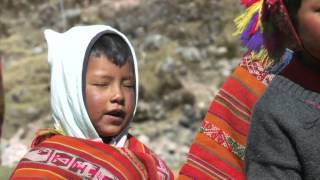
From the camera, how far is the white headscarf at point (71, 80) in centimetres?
267

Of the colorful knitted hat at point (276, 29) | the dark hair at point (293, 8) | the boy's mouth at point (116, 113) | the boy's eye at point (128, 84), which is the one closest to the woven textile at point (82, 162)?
the boy's mouth at point (116, 113)

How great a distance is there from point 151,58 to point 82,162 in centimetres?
900

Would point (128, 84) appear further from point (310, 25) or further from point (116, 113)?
point (310, 25)

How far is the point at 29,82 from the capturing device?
11539 millimetres

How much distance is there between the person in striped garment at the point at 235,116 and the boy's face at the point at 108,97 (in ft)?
0.93

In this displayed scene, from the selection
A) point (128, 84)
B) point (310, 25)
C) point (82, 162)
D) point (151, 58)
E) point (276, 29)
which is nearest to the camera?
point (310, 25)

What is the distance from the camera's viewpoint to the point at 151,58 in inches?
456

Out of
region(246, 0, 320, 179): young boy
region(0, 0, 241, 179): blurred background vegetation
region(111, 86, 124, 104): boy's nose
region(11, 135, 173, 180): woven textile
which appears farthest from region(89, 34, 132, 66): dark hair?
region(0, 0, 241, 179): blurred background vegetation

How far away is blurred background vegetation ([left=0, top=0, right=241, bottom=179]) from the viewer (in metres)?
10.3

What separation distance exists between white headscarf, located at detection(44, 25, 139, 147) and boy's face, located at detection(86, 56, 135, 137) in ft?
0.10

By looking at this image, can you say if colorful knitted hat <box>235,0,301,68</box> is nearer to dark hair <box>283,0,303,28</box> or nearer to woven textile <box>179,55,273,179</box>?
dark hair <box>283,0,303,28</box>

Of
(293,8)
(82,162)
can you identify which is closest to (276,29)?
(293,8)

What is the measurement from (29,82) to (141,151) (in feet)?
29.4

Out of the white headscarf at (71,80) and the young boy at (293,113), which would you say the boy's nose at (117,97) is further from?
the young boy at (293,113)
